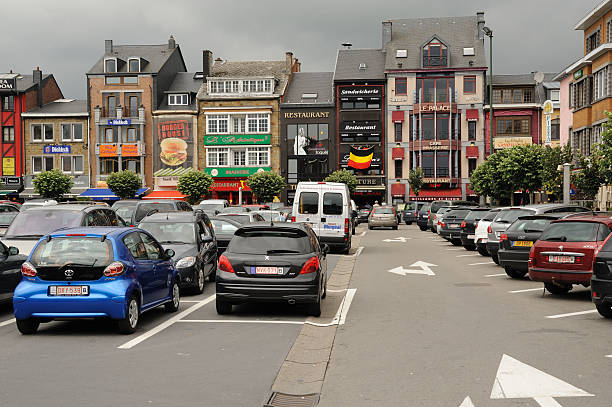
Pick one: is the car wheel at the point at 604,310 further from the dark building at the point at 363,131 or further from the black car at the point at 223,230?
the dark building at the point at 363,131

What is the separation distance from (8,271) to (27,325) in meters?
1.84

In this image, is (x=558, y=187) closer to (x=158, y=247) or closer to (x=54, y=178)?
(x=158, y=247)

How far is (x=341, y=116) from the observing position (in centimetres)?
6894

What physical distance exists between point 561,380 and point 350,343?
2.95 meters

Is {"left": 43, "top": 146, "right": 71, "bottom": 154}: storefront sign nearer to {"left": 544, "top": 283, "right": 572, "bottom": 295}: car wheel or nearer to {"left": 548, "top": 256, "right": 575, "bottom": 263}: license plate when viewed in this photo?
{"left": 544, "top": 283, "right": 572, "bottom": 295}: car wheel

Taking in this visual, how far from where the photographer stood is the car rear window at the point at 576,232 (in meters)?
13.2

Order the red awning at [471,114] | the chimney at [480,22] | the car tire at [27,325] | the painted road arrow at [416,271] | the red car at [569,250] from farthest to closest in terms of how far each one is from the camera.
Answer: the chimney at [480,22], the red awning at [471,114], the painted road arrow at [416,271], the red car at [569,250], the car tire at [27,325]

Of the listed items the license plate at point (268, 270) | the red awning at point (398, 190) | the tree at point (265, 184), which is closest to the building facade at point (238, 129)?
the tree at point (265, 184)

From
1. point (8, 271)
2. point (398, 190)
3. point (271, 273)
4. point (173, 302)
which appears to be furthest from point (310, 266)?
point (398, 190)

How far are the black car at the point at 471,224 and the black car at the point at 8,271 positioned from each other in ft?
60.4

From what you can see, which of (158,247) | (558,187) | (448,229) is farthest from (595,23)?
(158,247)

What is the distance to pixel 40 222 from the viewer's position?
14.7m

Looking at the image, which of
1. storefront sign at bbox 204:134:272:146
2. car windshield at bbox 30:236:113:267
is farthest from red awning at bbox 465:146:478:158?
car windshield at bbox 30:236:113:267

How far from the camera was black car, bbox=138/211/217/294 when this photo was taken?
1397 centimetres
